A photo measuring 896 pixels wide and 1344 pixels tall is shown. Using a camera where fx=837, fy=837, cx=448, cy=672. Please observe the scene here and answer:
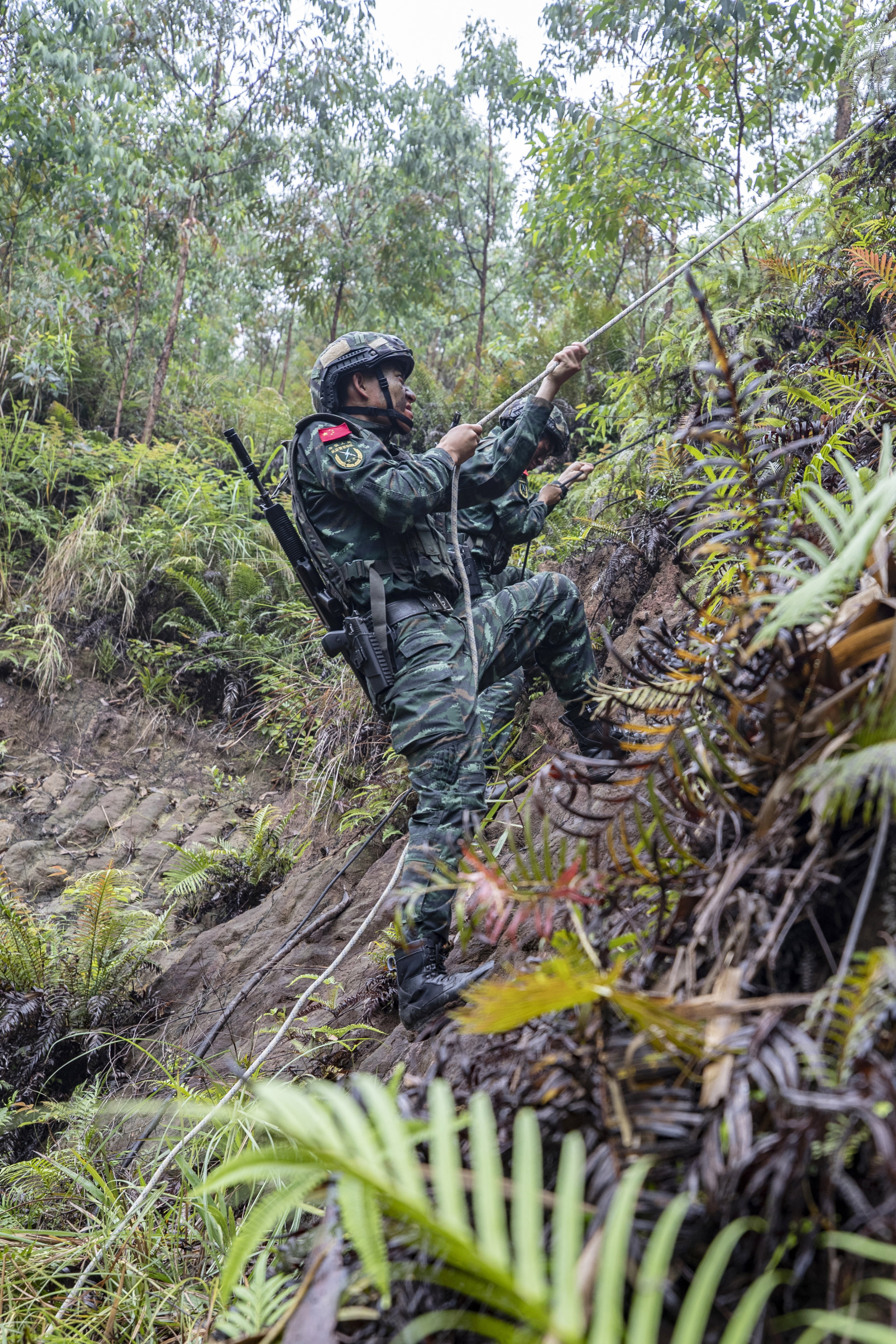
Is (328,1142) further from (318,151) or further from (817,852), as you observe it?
(318,151)

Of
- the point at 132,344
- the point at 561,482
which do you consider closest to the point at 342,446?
the point at 561,482

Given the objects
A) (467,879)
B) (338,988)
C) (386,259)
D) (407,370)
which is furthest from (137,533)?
(467,879)

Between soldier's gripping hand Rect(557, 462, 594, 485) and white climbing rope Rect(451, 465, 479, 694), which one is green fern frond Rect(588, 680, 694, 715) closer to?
white climbing rope Rect(451, 465, 479, 694)

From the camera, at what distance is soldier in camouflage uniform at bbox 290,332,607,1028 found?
3.00 m

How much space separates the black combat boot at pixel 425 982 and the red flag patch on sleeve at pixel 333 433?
1945mm

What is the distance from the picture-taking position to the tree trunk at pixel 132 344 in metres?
8.62

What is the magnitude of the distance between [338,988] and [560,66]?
953cm

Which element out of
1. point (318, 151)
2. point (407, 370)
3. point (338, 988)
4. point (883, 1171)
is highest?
point (318, 151)

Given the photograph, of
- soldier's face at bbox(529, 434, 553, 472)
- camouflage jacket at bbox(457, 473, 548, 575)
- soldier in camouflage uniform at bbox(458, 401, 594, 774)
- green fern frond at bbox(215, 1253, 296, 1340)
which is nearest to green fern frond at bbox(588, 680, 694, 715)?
green fern frond at bbox(215, 1253, 296, 1340)

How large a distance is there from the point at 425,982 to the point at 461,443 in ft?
6.87

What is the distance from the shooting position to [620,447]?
478 cm

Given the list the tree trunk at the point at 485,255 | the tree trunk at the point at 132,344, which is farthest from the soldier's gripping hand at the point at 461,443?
the tree trunk at the point at 132,344

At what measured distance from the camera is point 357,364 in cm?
370

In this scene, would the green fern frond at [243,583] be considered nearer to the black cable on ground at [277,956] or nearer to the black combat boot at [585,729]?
the black cable on ground at [277,956]
